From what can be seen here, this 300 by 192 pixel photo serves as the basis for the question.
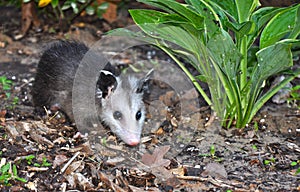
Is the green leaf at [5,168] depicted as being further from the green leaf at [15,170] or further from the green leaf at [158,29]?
the green leaf at [158,29]

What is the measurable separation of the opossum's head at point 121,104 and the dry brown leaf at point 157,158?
0.75 ft

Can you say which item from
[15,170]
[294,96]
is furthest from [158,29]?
[294,96]

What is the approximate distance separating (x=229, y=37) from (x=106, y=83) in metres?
1.25

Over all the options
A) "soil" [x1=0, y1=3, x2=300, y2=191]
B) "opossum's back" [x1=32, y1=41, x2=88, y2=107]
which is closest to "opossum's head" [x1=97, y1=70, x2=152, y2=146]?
"soil" [x1=0, y1=3, x2=300, y2=191]

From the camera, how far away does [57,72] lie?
5090mm

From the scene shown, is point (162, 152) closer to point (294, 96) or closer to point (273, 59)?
point (273, 59)

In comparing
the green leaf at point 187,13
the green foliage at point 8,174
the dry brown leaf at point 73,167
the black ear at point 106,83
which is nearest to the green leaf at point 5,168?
the green foliage at point 8,174

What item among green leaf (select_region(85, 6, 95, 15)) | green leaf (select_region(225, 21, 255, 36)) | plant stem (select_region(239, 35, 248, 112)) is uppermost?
green leaf (select_region(225, 21, 255, 36))

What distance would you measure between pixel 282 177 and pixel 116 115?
1481 millimetres

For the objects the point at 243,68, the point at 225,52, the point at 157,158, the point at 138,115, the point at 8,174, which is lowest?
the point at 8,174

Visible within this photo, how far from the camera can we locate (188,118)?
195 inches

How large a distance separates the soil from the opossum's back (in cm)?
18

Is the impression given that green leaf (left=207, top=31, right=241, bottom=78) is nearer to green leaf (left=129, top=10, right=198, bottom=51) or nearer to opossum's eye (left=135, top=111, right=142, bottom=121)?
green leaf (left=129, top=10, right=198, bottom=51)

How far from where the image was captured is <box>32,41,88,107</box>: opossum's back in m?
5.07
